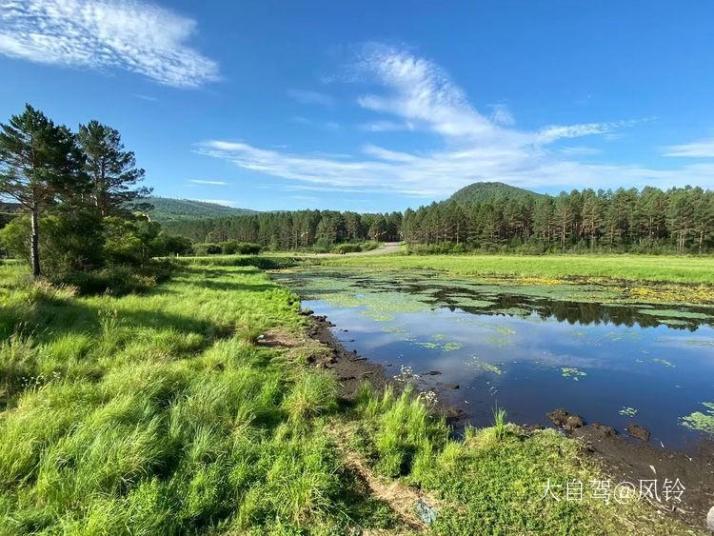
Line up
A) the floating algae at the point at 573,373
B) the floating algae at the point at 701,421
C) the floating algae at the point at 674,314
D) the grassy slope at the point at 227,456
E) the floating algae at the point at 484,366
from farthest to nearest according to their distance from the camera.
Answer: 1. the floating algae at the point at 674,314
2. the floating algae at the point at 484,366
3. the floating algae at the point at 573,373
4. the floating algae at the point at 701,421
5. the grassy slope at the point at 227,456

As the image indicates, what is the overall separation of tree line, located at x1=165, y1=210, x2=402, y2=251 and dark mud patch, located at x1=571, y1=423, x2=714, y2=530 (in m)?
116

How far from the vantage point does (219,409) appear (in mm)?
6461

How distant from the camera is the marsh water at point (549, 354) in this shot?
855 centimetres

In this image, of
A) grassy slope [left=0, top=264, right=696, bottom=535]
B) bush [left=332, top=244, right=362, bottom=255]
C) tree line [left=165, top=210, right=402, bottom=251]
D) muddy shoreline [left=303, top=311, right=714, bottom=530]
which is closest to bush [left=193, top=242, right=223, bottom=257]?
bush [left=332, top=244, right=362, bottom=255]

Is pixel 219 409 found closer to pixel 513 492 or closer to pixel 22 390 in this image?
pixel 22 390

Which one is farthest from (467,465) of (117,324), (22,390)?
(117,324)

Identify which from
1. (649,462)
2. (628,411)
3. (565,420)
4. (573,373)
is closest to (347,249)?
(573,373)

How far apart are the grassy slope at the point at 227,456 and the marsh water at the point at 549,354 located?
7.25 feet

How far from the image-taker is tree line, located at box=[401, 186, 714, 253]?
241 ft

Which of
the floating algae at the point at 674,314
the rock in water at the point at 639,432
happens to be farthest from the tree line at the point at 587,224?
the rock in water at the point at 639,432

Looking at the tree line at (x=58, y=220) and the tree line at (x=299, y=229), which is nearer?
the tree line at (x=58, y=220)

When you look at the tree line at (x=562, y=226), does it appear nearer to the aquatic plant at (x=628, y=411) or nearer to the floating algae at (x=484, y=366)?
the floating algae at (x=484, y=366)

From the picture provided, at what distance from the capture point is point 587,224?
288 ft

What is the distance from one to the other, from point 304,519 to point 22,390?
5570 mm
